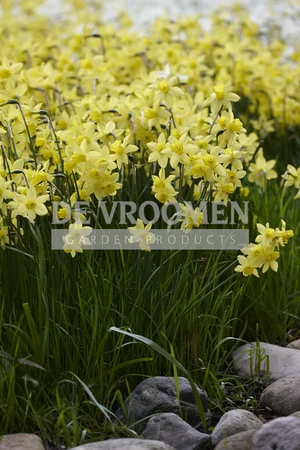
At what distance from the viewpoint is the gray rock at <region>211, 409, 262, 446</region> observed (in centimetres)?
226

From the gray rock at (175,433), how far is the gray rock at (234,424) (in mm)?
38

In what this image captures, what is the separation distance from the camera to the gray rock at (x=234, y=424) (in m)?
2.26

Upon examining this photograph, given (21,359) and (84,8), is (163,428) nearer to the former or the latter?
(21,359)

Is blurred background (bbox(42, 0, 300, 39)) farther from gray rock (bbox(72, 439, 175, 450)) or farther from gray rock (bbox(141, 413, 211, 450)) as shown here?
gray rock (bbox(72, 439, 175, 450))

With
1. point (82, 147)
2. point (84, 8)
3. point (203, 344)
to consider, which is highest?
point (84, 8)

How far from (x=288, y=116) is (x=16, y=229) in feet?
8.77

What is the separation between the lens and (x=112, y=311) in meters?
2.51

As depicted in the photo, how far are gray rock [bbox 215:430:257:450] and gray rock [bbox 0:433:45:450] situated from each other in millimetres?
538

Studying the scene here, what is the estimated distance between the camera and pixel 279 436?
2.07 m

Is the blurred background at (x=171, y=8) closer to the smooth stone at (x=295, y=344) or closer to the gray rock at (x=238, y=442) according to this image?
the smooth stone at (x=295, y=344)

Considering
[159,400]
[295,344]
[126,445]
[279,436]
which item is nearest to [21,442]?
[126,445]

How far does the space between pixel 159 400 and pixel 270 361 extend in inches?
22.9

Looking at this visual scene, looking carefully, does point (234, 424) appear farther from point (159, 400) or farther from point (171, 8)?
point (171, 8)

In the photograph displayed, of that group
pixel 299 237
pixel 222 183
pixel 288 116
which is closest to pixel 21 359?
pixel 222 183
